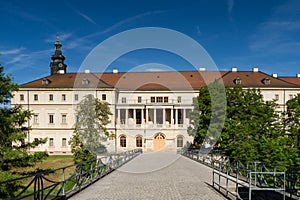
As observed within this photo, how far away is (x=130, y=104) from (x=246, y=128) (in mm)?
23872

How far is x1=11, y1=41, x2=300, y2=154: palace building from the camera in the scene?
4784cm

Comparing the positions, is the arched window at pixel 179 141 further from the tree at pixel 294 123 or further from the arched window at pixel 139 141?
the tree at pixel 294 123

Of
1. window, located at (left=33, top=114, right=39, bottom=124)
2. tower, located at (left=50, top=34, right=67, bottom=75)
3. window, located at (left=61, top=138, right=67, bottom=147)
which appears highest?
tower, located at (left=50, top=34, right=67, bottom=75)

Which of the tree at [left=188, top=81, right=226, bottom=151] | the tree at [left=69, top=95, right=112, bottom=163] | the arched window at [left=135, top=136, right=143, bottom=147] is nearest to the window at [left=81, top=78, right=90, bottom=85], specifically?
the arched window at [left=135, top=136, right=143, bottom=147]

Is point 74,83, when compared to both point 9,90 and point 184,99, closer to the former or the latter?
point 184,99

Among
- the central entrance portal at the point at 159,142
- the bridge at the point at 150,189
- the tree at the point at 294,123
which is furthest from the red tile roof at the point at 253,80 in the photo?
the bridge at the point at 150,189

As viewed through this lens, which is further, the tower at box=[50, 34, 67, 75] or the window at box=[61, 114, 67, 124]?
the tower at box=[50, 34, 67, 75]

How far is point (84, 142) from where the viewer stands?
28109 millimetres

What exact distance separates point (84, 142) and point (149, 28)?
502 inches

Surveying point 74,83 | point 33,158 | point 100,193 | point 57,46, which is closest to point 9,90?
point 33,158

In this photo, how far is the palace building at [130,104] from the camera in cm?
4784

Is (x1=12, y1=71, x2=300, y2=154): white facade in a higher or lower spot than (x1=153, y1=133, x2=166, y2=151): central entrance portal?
higher

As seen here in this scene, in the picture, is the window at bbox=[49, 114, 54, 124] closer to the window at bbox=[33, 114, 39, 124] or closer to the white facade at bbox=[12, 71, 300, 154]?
the white facade at bbox=[12, 71, 300, 154]

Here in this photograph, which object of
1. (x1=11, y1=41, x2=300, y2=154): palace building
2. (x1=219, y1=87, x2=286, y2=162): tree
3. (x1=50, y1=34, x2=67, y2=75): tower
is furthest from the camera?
(x1=50, y1=34, x2=67, y2=75): tower
